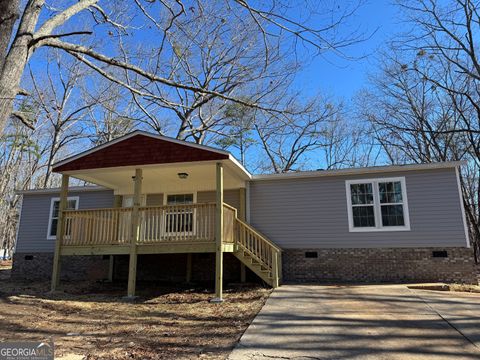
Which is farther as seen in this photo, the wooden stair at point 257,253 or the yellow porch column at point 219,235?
the wooden stair at point 257,253

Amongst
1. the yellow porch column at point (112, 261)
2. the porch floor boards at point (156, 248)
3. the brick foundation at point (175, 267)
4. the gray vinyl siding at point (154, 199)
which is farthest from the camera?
the gray vinyl siding at point (154, 199)

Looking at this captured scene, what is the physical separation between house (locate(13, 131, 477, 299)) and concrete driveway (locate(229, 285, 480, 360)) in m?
2.13

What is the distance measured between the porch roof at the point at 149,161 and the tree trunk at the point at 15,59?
16.4ft

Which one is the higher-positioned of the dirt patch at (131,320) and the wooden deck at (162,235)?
the wooden deck at (162,235)

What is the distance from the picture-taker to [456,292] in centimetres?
831

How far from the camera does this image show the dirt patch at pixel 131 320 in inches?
181

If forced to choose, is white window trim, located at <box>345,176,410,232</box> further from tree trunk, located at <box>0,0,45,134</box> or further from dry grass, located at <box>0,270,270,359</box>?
Result: tree trunk, located at <box>0,0,45,134</box>

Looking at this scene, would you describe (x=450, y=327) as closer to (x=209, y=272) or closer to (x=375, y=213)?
(x=375, y=213)

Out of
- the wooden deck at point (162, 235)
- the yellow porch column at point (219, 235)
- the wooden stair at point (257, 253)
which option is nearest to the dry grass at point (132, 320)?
the wooden stair at point (257, 253)

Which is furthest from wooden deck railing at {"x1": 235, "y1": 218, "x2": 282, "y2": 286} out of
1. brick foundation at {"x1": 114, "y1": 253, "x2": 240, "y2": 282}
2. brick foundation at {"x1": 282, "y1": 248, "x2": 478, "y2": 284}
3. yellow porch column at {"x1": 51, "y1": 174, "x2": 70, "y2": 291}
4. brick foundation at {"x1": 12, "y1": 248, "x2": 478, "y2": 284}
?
yellow porch column at {"x1": 51, "y1": 174, "x2": 70, "y2": 291}

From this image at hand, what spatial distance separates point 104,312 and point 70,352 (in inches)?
112

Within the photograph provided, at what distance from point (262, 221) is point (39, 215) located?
9068mm

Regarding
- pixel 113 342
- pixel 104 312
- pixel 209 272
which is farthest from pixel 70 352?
pixel 209 272

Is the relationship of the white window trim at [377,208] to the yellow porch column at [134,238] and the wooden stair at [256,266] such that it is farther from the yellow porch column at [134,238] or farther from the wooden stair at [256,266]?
the yellow porch column at [134,238]
